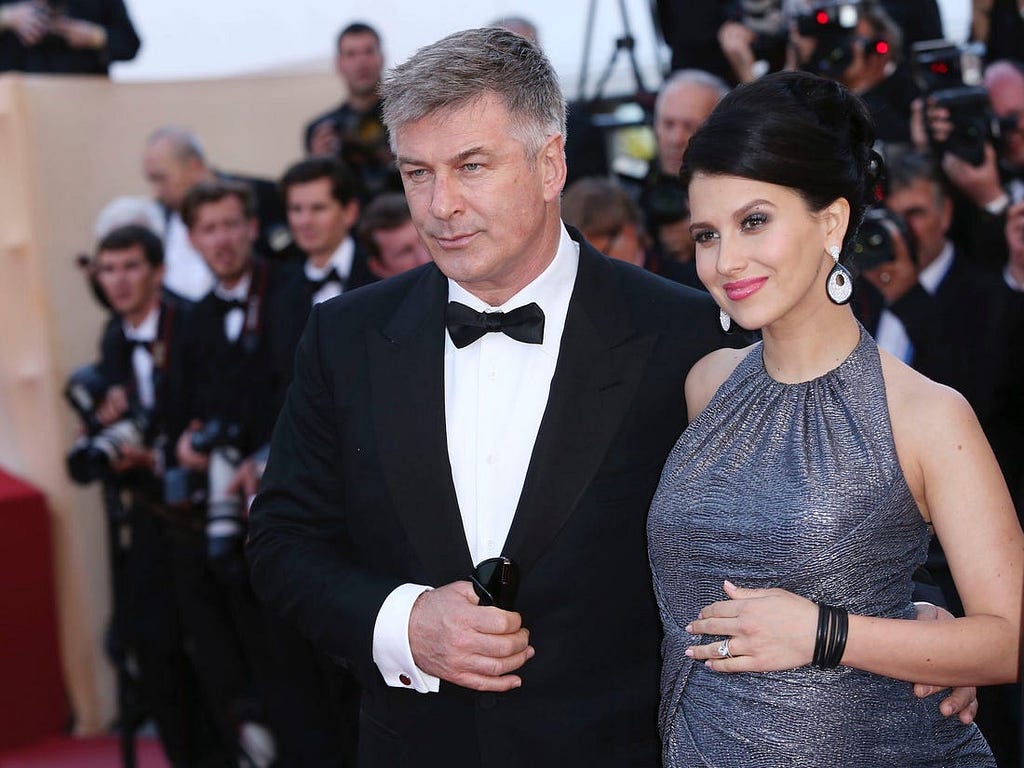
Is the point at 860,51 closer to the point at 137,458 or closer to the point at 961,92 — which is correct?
the point at 961,92

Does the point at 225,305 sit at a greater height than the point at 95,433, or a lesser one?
greater

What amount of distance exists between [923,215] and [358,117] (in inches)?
99.5

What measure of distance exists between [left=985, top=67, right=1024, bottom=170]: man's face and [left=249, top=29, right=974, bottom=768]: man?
8.18 feet

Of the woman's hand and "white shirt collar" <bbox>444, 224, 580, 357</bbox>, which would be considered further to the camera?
"white shirt collar" <bbox>444, 224, 580, 357</bbox>

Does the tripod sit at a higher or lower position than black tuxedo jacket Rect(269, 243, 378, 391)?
higher

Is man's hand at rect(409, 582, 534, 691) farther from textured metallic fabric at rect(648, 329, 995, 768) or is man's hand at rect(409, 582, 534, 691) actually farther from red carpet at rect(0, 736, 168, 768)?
red carpet at rect(0, 736, 168, 768)

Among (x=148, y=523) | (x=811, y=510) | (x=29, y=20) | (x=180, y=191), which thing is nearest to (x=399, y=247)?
(x=148, y=523)

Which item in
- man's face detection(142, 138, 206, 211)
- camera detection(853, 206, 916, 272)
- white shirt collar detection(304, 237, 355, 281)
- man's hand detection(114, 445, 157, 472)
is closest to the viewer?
camera detection(853, 206, 916, 272)

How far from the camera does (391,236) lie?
4.74 meters

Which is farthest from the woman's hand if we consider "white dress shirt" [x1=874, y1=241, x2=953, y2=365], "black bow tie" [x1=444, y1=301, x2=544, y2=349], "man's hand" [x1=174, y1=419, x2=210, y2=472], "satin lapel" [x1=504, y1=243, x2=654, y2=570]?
"man's hand" [x1=174, y1=419, x2=210, y2=472]

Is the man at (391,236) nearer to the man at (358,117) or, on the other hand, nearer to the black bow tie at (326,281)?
the black bow tie at (326,281)

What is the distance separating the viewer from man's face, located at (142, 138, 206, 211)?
6.29 m

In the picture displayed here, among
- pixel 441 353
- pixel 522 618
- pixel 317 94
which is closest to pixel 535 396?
pixel 441 353

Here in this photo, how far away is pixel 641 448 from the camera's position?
229 centimetres
